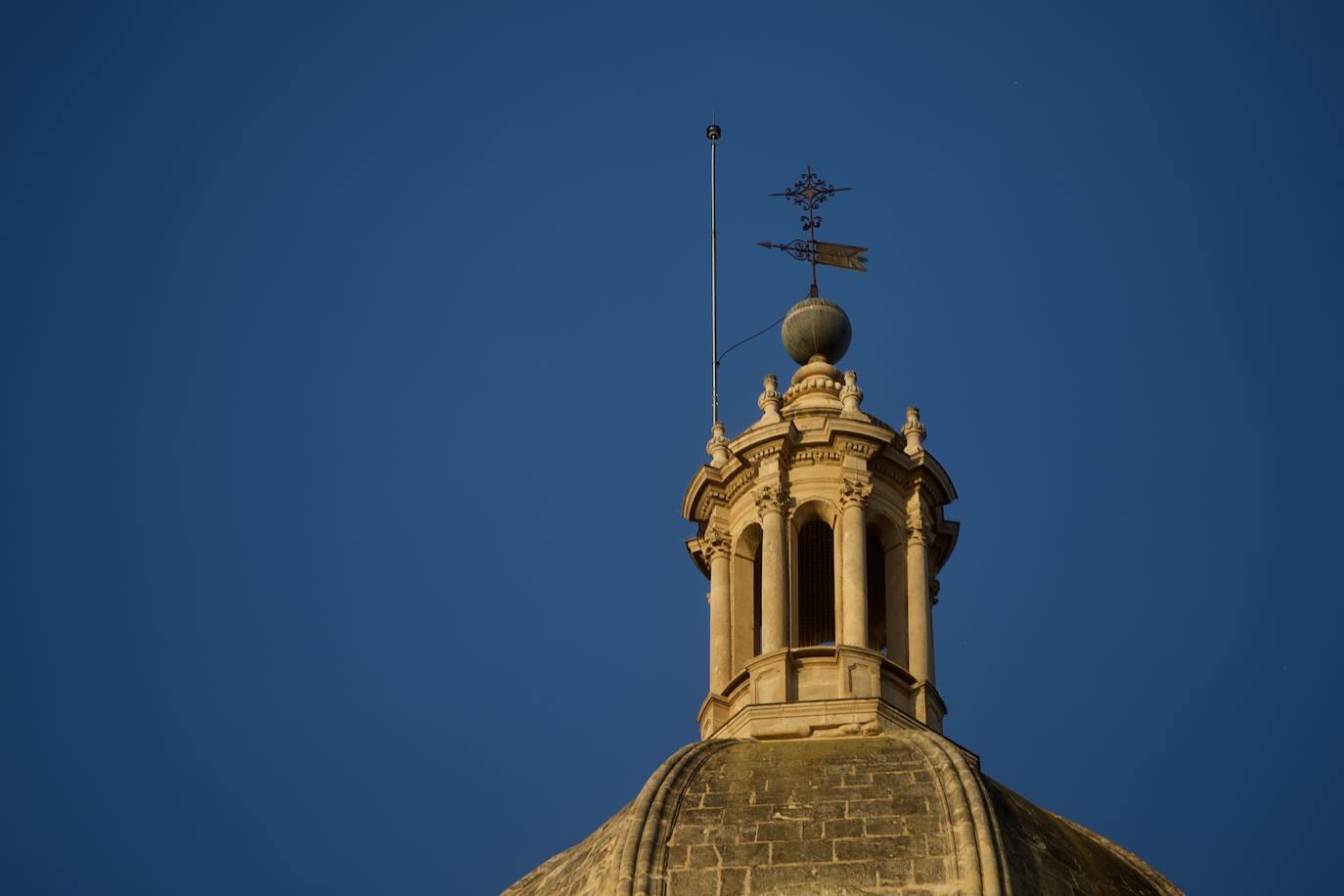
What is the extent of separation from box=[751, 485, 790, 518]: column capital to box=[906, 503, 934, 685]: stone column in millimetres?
2169

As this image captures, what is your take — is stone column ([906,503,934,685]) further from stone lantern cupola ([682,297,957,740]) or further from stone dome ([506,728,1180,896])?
stone dome ([506,728,1180,896])

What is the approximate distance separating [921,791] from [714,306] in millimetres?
15533

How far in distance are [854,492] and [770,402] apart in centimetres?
268

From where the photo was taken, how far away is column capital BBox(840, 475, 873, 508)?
50.7 metres

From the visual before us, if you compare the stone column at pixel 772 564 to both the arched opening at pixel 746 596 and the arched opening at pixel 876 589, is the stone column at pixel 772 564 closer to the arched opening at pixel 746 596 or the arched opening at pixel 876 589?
the arched opening at pixel 746 596

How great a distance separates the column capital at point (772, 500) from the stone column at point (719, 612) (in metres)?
1.32

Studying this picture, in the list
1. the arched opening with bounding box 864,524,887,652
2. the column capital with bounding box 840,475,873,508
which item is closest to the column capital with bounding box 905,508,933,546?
the arched opening with bounding box 864,524,887,652

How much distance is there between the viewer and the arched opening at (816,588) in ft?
172

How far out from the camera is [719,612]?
168ft

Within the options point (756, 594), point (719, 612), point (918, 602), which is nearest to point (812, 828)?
point (918, 602)

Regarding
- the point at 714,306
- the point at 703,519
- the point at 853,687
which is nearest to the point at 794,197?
the point at 714,306

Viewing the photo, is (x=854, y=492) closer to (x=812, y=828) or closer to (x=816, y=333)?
(x=816, y=333)

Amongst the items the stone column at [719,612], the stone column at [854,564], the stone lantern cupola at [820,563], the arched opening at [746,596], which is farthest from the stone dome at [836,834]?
the arched opening at [746,596]

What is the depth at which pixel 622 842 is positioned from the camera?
42250 millimetres
